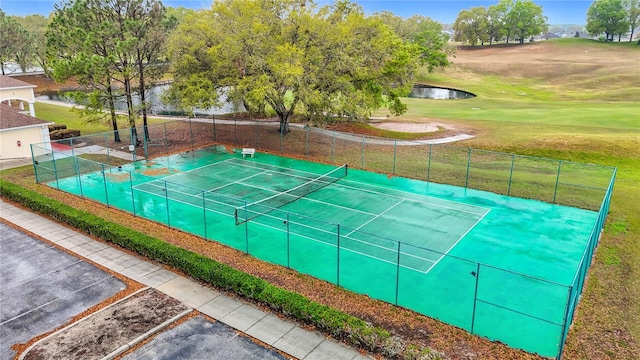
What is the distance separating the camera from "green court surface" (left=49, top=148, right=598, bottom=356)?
46.0 feet

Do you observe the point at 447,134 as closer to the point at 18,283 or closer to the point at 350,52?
the point at 350,52

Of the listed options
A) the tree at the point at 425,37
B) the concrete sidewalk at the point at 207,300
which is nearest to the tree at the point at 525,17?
the tree at the point at 425,37

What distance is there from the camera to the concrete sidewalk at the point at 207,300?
12062mm

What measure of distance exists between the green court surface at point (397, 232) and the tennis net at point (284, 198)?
0.10 m

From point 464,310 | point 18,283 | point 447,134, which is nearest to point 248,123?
point 447,134

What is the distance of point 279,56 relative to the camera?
29500 mm

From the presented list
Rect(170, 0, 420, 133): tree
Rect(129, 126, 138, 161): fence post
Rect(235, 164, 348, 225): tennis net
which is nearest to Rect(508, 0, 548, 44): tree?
Rect(170, 0, 420, 133): tree

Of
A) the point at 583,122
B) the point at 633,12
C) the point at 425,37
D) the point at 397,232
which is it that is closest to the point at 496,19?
the point at 633,12

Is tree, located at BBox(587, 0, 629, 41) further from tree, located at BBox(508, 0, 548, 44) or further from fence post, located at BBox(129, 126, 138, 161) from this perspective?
fence post, located at BBox(129, 126, 138, 161)

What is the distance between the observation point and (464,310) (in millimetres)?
13773

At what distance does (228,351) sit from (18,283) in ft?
28.0

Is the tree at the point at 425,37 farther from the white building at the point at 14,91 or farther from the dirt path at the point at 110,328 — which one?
the dirt path at the point at 110,328

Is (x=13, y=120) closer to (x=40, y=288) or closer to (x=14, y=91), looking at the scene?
(x=14, y=91)

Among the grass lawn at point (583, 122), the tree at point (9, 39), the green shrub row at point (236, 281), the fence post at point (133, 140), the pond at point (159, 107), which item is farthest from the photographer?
the tree at point (9, 39)
